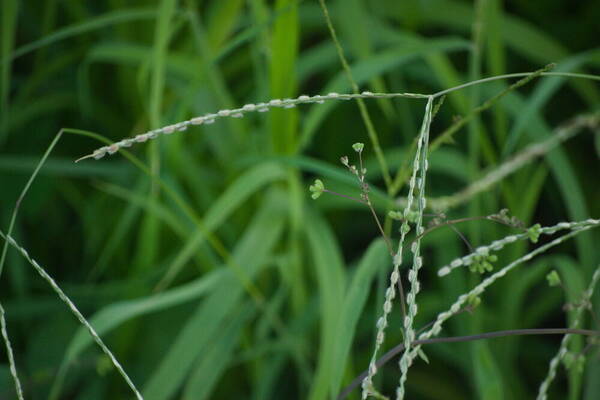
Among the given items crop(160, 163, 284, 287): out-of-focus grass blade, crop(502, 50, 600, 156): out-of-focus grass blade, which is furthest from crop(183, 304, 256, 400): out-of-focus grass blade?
crop(502, 50, 600, 156): out-of-focus grass blade

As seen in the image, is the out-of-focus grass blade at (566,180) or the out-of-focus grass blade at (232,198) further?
the out-of-focus grass blade at (566,180)

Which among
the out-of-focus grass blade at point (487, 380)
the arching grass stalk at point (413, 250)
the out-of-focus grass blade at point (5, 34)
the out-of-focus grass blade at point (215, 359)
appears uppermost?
the out-of-focus grass blade at point (5, 34)

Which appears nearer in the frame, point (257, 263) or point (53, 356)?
point (257, 263)

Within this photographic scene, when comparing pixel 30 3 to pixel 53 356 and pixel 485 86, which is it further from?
pixel 485 86

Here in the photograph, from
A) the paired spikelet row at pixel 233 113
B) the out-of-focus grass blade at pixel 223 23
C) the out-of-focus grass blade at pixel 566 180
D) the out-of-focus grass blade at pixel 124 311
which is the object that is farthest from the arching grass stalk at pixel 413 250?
the out-of-focus grass blade at pixel 223 23

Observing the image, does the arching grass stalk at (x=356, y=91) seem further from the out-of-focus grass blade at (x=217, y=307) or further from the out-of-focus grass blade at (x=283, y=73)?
the out-of-focus grass blade at (x=217, y=307)

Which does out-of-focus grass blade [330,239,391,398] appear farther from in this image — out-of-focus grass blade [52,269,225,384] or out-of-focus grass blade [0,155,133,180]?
out-of-focus grass blade [0,155,133,180]

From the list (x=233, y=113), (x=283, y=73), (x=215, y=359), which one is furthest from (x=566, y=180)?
(x=233, y=113)

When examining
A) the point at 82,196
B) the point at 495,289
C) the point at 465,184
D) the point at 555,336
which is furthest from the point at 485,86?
the point at 82,196
